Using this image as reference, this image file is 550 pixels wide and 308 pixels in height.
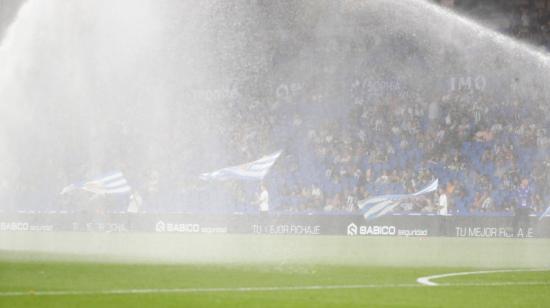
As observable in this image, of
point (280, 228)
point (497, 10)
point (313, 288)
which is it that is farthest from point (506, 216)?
point (313, 288)

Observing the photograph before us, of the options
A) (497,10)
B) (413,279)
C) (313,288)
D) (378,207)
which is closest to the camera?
(313,288)

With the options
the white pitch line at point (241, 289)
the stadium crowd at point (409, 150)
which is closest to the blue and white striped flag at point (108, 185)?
the stadium crowd at point (409, 150)

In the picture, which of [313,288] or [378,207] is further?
[378,207]

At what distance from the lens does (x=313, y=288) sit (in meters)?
13.7

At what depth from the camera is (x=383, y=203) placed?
1341 inches

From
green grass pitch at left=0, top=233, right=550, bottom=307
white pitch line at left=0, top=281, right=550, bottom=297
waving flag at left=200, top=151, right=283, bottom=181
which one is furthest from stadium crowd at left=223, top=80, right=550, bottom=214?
white pitch line at left=0, top=281, right=550, bottom=297

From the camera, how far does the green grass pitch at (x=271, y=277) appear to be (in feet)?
39.7

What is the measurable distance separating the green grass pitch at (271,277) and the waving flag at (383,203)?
7.26 meters

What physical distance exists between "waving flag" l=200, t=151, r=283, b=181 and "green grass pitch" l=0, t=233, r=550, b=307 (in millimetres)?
10820

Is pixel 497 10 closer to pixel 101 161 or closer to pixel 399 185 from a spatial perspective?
pixel 399 185

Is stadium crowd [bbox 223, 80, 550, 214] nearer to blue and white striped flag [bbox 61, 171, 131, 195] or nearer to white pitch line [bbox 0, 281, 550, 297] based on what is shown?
blue and white striped flag [bbox 61, 171, 131, 195]

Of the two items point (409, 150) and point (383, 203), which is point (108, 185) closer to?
point (383, 203)

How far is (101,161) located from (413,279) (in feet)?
82.8

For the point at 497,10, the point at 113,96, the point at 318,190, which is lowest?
the point at 318,190
